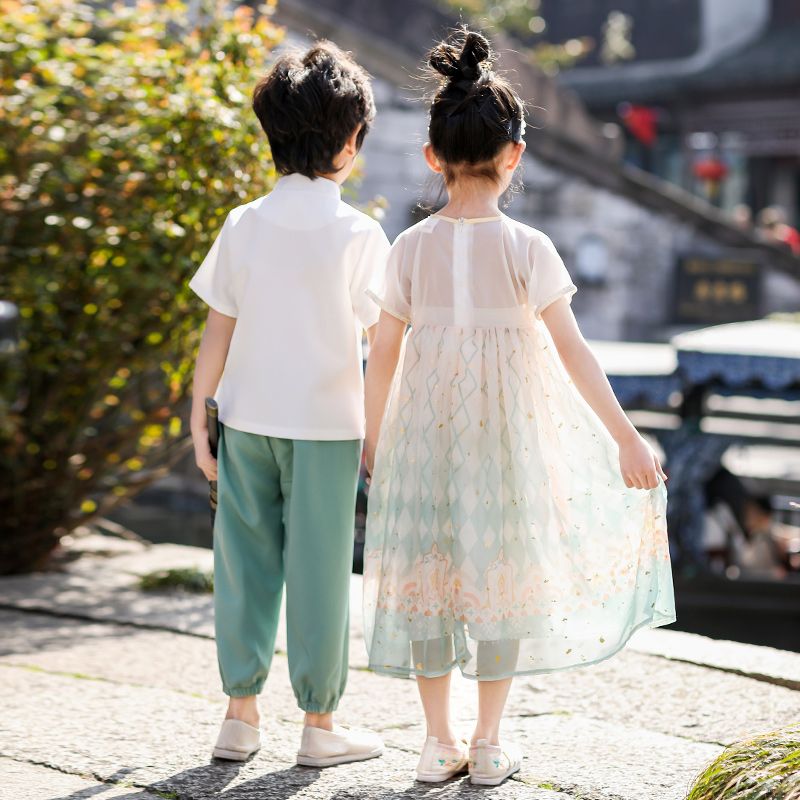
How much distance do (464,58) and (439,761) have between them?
5.56 feet

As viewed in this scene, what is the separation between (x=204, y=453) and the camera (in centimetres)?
341

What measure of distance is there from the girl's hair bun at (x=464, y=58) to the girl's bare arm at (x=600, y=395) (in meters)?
0.59

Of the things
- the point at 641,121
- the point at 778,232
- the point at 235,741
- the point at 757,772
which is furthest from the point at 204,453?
the point at 641,121

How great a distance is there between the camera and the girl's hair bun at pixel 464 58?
3.18 meters

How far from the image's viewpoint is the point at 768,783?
252 cm

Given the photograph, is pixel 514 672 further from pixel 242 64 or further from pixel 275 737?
pixel 242 64

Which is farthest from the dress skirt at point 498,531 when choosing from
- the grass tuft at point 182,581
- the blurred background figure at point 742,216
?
the blurred background figure at point 742,216

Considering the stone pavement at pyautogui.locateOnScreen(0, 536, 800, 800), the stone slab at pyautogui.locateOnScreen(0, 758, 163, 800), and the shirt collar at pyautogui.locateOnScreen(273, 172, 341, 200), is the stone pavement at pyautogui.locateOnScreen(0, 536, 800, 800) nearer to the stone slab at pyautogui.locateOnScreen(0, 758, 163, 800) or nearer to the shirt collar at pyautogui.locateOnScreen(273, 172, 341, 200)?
the stone slab at pyautogui.locateOnScreen(0, 758, 163, 800)

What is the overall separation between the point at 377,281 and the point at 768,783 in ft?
5.00

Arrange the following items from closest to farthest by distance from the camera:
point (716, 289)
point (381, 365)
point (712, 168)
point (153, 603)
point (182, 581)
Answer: point (381, 365)
point (153, 603)
point (182, 581)
point (716, 289)
point (712, 168)

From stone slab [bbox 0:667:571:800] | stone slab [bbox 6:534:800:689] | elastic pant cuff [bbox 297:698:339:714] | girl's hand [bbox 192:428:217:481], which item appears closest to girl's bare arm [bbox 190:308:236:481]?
girl's hand [bbox 192:428:217:481]

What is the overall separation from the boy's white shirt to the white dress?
123 millimetres

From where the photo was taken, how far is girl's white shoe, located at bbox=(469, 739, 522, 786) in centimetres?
317

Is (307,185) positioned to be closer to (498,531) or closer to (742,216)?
(498,531)
